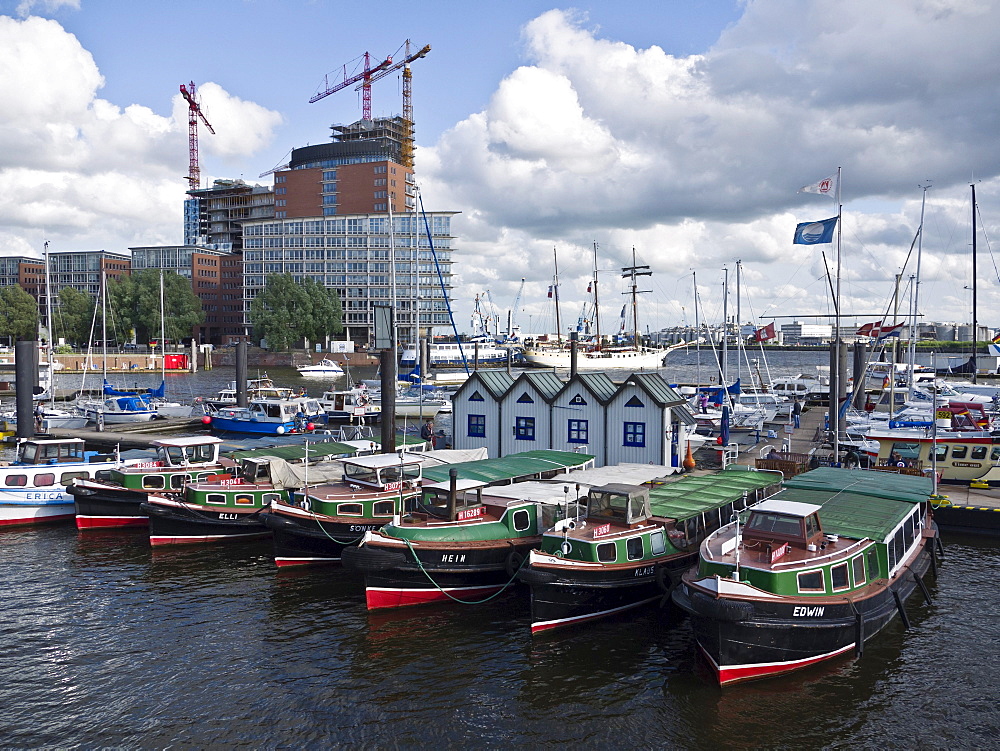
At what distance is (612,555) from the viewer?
23.1 meters

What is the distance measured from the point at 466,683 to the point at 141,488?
22833mm

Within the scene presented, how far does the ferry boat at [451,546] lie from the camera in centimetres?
→ 2436

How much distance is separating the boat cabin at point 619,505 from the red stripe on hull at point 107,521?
23.4m

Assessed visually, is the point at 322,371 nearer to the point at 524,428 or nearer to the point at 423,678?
the point at 524,428

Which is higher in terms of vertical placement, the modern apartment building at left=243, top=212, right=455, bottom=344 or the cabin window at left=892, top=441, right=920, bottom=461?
the modern apartment building at left=243, top=212, right=455, bottom=344

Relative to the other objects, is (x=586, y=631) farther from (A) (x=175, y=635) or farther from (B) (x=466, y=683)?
(A) (x=175, y=635)

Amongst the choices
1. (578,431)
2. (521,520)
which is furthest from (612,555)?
(578,431)

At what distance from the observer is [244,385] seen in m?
71.1

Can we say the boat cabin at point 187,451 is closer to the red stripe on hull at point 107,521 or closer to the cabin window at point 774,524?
the red stripe on hull at point 107,521

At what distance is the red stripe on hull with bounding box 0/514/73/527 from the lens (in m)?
36.2

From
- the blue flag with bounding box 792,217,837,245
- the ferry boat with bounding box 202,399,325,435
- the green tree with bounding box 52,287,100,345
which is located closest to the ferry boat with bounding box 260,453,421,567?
the blue flag with bounding box 792,217,837,245

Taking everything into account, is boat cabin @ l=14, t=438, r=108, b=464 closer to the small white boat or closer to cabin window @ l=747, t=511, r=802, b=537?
cabin window @ l=747, t=511, r=802, b=537

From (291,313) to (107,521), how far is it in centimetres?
14706

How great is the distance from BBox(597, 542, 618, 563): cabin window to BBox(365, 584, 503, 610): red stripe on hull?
4.61m
